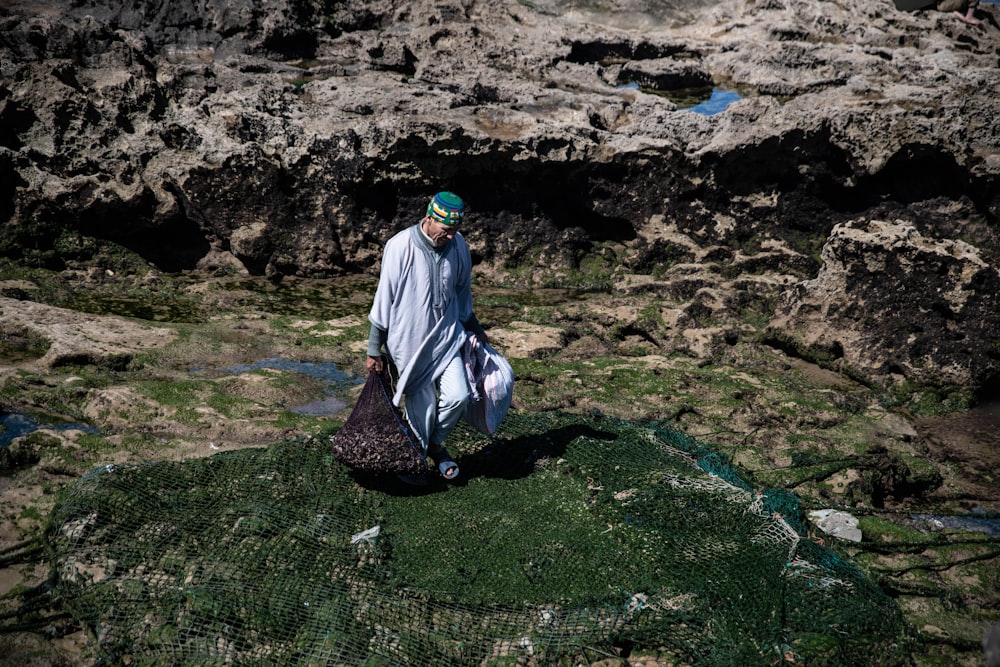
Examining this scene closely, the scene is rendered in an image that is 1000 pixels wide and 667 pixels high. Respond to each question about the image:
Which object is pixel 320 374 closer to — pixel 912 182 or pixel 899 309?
pixel 899 309

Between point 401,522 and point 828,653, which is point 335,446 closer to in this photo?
point 401,522

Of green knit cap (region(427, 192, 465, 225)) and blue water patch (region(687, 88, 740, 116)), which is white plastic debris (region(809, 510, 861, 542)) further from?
blue water patch (region(687, 88, 740, 116))

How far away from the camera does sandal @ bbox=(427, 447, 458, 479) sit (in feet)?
17.2

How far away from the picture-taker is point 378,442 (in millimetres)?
5020

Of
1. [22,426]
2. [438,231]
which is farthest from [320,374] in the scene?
[438,231]

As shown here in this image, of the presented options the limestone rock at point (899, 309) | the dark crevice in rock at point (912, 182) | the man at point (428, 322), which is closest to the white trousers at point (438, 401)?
the man at point (428, 322)

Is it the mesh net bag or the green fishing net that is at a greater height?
the mesh net bag

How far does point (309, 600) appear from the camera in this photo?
13.7 feet

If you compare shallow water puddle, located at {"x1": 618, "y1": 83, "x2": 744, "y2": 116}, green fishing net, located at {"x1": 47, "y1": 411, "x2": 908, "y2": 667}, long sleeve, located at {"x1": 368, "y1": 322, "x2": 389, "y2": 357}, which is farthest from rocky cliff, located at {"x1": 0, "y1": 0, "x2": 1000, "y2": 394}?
long sleeve, located at {"x1": 368, "y1": 322, "x2": 389, "y2": 357}

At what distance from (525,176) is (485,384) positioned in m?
5.45

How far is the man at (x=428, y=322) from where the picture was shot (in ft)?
16.6

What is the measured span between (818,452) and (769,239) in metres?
4.14

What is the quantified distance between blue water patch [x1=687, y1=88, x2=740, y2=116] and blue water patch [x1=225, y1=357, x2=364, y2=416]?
733 centimetres

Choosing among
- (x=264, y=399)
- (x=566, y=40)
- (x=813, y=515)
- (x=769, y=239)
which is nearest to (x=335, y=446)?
(x=264, y=399)
